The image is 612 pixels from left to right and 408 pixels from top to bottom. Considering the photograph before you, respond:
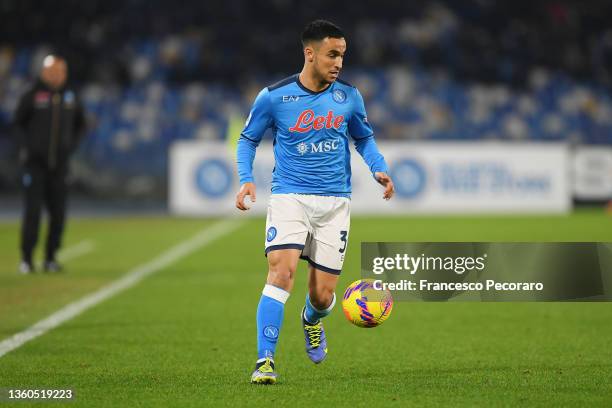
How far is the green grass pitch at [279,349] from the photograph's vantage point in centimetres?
607

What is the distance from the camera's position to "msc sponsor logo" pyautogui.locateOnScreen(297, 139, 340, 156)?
22.0 ft

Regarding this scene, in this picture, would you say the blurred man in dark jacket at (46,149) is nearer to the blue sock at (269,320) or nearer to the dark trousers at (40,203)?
the dark trousers at (40,203)

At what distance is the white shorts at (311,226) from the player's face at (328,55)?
2.40 feet

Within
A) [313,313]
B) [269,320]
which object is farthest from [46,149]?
[269,320]

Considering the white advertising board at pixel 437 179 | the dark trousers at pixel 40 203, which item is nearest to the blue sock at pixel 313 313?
the dark trousers at pixel 40 203

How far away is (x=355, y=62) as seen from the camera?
2975 centimetres

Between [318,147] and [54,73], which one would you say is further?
[54,73]

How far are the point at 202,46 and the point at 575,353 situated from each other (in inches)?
918

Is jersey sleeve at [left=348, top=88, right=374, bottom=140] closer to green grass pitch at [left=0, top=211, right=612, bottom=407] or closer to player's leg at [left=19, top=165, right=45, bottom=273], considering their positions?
green grass pitch at [left=0, top=211, right=612, bottom=407]

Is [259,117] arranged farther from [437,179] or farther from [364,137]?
[437,179]

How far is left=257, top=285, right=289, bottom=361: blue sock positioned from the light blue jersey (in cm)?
62

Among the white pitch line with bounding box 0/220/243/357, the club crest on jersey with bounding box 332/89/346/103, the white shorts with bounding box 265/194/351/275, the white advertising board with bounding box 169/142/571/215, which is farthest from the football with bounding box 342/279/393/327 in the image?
the white advertising board with bounding box 169/142/571/215

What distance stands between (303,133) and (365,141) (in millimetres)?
503

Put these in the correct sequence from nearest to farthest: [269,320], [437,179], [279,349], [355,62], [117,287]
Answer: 1. [269,320]
2. [279,349]
3. [117,287]
4. [437,179]
5. [355,62]
